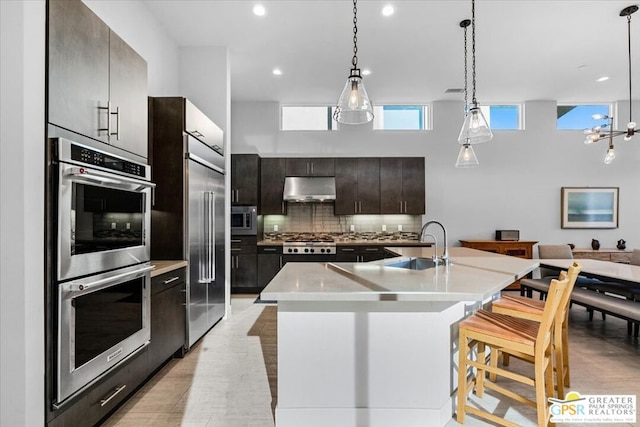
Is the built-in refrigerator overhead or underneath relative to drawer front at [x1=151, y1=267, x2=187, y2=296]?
overhead

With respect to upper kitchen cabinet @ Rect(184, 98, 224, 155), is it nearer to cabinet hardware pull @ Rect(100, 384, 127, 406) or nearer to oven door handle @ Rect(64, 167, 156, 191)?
oven door handle @ Rect(64, 167, 156, 191)

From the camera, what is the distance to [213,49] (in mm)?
4227

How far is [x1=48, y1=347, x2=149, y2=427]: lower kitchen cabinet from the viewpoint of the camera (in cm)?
174

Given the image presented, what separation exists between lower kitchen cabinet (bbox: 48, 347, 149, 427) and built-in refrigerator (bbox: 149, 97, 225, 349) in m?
0.78

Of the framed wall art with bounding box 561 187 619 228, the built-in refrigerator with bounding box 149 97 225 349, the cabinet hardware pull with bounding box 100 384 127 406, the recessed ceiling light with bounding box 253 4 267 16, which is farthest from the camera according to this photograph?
the framed wall art with bounding box 561 187 619 228

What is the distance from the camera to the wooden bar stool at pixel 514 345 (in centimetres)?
182

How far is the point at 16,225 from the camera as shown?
1500 millimetres

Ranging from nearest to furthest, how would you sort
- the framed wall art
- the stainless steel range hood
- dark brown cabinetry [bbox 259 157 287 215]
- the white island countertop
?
the white island countertop, the stainless steel range hood, dark brown cabinetry [bbox 259 157 287 215], the framed wall art

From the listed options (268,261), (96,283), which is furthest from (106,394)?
(268,261)

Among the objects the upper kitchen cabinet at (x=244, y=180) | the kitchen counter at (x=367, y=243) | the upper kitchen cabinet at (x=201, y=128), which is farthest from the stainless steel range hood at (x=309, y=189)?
the upper kitchen cabinet at (x=201, y=128)

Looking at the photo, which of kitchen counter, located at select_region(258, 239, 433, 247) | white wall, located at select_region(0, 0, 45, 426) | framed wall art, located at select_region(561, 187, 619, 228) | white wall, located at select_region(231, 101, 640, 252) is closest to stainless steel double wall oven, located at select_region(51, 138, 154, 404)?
white wall, located at select_region(0, 0, 45, 426)

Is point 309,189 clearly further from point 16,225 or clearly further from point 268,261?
point 16,225

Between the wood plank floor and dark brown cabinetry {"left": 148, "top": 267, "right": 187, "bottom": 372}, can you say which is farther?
dark brown cabinetry {"left": 148, "top": 267, "right": 187, "bottom": 372}

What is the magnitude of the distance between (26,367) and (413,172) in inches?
218
